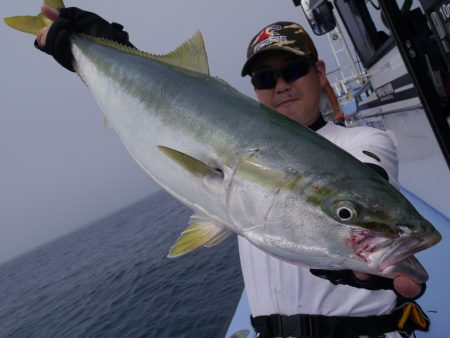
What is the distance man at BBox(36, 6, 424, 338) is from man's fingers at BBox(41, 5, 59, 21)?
0.20 meters

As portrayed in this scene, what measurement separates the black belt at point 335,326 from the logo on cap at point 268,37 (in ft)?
5.89

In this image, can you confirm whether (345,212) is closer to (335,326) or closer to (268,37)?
(335,326)

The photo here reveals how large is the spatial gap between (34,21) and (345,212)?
3.03 metres

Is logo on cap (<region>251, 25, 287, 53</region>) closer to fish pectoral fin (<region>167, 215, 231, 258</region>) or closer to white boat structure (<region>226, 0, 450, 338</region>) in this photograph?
white boat structure (<region>226, 0, 450, 338</region>)

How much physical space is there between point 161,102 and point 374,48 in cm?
422

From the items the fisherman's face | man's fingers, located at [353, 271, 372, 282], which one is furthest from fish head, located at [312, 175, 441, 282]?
the fisherman's face

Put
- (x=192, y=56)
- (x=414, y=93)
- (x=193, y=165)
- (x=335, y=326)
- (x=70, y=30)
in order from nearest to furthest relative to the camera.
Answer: (x=193, y=165) → (x=192, y=56) → (x=335, y=326) → (x=70, y=30) → (x=414, y=93)

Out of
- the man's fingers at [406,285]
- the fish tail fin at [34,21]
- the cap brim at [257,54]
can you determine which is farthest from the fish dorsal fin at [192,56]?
the fish tail fin at [34,21]

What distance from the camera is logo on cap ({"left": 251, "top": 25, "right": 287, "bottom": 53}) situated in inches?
88.9

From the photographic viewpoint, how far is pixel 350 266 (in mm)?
1195

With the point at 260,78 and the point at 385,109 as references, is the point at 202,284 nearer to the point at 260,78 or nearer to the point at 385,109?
the point at 385,109

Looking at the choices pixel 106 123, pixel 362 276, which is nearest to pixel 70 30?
pixel 106 123

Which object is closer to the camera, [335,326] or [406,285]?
[406,285]

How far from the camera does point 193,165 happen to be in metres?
1.49
